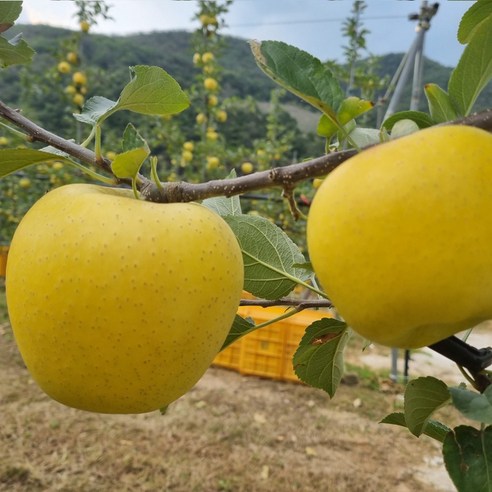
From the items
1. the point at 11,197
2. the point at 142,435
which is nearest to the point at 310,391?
the point at 142,435

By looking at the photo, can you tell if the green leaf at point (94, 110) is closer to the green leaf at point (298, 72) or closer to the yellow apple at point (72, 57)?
the green leaf at point (298, 72)

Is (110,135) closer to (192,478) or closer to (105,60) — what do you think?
(192,478)

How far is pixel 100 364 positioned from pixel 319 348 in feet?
0.83

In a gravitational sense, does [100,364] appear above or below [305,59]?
below

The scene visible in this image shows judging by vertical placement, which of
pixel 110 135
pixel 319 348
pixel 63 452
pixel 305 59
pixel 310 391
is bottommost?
pixel 310 391

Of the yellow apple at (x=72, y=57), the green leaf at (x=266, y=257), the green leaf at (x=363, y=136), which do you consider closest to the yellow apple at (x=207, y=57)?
the yellow apple at (x=72, y=57)

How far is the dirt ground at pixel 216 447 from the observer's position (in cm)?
200

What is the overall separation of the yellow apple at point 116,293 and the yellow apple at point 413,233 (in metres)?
0.11

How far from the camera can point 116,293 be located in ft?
1.07

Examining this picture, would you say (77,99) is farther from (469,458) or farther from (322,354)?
(469,458)

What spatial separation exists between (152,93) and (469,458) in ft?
1.28

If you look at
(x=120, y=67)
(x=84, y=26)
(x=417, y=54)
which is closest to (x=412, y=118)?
(x=417, y=54)

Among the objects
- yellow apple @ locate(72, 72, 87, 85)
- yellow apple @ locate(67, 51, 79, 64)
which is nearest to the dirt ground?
yellow apple @ locate(72, 72, 87, 85)

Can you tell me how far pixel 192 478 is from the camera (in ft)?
6.60
